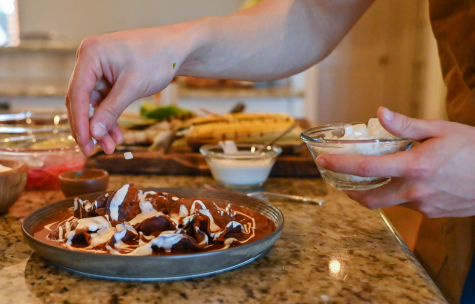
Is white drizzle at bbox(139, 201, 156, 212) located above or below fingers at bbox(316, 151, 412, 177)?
below

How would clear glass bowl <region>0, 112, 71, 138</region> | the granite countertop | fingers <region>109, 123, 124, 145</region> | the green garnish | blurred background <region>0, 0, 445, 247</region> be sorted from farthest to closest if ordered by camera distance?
blurred background <region>0, 0, 445, 247</region>, the green garnish, clear glass bowl <region>0, 112, 71, 138</region>, fingers <region>109, 123, 124, 145</region>, the granite countertop

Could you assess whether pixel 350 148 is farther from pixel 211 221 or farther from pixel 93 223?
pixel 93 223

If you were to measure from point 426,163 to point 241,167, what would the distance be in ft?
2.22

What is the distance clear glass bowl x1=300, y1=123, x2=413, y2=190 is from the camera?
758 millimetres

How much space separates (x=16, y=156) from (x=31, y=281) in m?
0.72

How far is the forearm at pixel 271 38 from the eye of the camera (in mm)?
1153

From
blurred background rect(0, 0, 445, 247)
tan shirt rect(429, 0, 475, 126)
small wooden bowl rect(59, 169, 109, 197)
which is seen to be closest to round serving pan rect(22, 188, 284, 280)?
small wooden bowl rect(59, 169, 109, 197)

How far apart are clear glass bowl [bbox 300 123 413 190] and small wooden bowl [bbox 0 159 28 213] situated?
2.35 ft

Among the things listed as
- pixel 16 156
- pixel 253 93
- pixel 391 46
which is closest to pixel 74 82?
pixel 16 156

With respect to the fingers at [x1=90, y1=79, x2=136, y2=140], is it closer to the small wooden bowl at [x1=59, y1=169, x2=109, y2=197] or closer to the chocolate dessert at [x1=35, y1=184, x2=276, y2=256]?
the chocolate dessert at [x1=35, y1=184, x2=276, y2=256]

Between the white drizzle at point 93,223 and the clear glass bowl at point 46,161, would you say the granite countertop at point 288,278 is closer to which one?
the white drizzle at point 93,223

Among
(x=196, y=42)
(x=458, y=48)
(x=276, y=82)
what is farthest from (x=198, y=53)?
(x=276, y=82)

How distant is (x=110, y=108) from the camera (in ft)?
2.94

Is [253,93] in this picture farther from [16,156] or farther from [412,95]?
[16,156]
